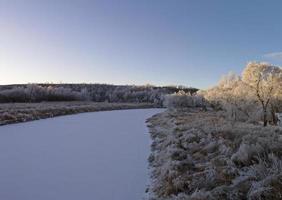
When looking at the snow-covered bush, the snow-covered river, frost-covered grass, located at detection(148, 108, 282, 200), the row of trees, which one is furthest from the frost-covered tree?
the snow-covered bush

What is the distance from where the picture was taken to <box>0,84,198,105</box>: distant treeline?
308ft

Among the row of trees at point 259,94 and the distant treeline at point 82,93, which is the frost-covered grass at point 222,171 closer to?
the row of trees at point 259,94

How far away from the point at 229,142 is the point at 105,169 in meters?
4.81

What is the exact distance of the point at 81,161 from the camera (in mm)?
15367

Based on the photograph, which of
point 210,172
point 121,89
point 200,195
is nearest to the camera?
point 200,195

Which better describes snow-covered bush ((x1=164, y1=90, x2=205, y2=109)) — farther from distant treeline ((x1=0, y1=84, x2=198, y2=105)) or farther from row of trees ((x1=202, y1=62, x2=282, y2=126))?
row of trees ((x1=202, y1=62, x2=282, y2=126))

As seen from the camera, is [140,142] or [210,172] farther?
[140,142]

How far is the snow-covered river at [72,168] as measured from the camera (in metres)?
10.6

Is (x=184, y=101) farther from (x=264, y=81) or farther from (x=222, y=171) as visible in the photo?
(x=222, y=171)

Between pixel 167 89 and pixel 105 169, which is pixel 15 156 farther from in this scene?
pixel 167 89

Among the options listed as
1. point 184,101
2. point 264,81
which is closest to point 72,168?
point 264,81

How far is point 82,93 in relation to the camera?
127 meters

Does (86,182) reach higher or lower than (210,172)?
lower

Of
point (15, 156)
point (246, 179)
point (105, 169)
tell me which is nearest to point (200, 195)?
point (246, 179)
